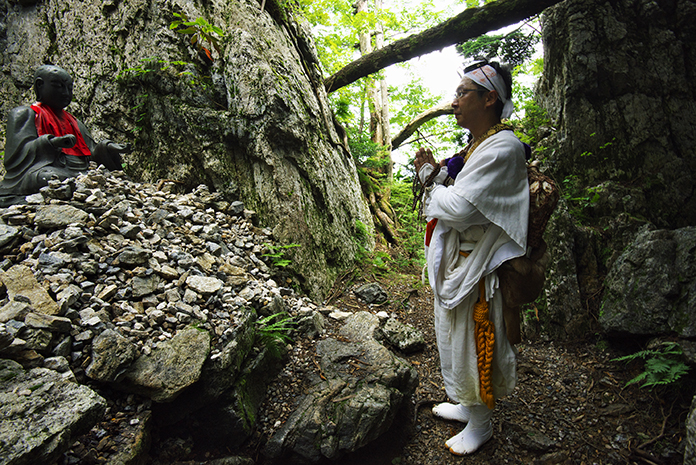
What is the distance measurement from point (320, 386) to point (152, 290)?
176 centimetres

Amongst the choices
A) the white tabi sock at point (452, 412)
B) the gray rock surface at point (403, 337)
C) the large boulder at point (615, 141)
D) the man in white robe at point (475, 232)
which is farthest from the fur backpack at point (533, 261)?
the large boulder at point (615, 141)

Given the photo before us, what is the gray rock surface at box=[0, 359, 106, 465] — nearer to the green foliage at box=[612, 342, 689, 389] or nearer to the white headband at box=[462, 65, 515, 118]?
the white headband at box=[462, 65, 515, 118]

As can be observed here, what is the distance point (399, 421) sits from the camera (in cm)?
285

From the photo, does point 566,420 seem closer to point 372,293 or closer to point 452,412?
point 452,412

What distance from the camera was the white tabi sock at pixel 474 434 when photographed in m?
2.53

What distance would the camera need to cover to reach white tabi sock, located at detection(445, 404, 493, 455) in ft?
8.30

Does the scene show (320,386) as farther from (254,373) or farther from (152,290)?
(152,290)

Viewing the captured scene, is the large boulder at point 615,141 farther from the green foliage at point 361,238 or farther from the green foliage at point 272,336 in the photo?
the green foliage at point 272,336

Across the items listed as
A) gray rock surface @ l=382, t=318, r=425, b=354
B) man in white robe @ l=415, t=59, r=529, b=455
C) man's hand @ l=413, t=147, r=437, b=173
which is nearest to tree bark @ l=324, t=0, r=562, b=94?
man in white robe @ l=415, t=59, r=529, b=455

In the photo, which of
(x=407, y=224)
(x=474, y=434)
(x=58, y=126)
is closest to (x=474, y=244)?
(x=474, y=434)

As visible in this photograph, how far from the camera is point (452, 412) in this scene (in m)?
2.91

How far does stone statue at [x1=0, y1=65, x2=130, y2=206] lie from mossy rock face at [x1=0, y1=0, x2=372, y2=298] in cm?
70

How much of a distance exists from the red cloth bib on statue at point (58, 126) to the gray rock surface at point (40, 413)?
12.7 ft

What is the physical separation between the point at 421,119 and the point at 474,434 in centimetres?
936
